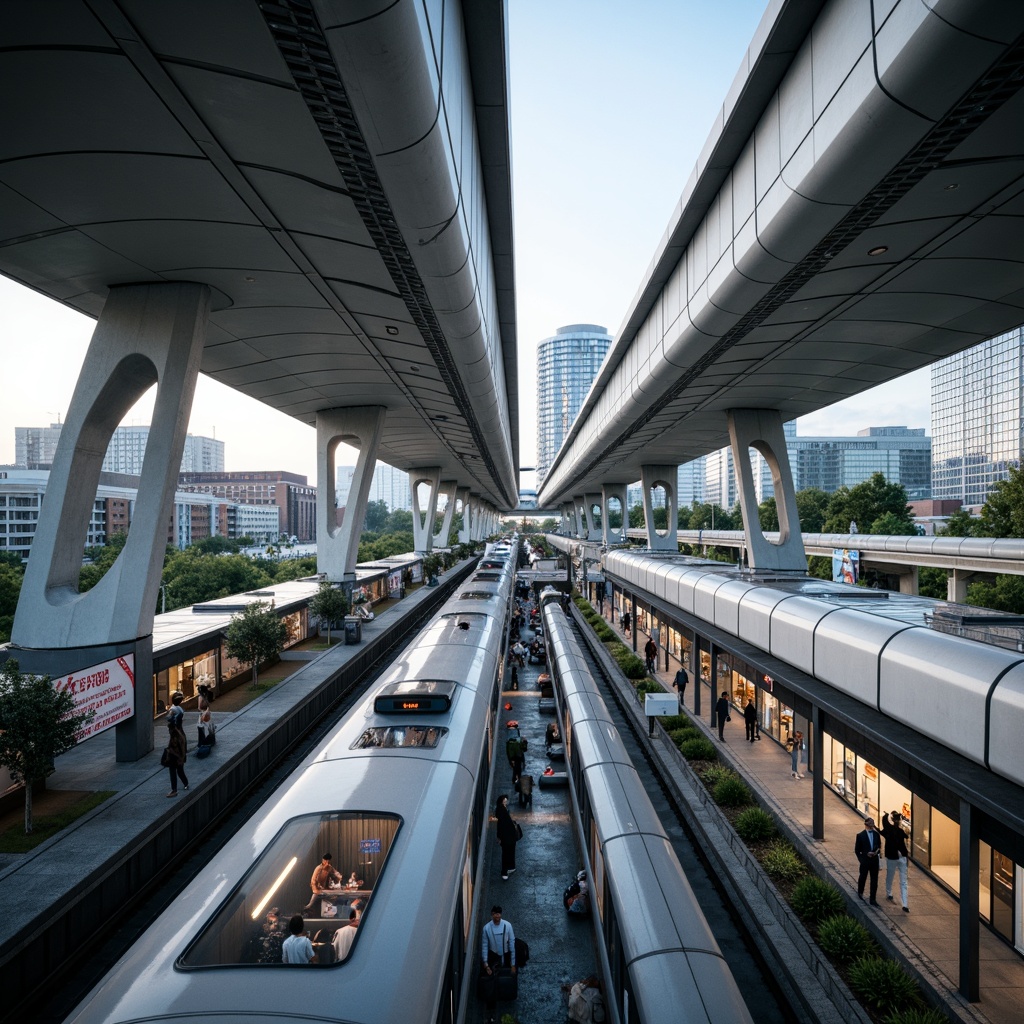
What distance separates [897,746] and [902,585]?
136 feet

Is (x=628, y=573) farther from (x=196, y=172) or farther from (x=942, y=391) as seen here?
(x=942, y=391)

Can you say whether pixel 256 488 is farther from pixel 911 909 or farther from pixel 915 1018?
pixel 915 1018

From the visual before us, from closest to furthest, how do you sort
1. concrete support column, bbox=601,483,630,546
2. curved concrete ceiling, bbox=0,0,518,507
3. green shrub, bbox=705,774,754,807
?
curved concrete ceiling, bbox=0,0,518,507
green shrub, bbox=705,774,754,807
concrete support column, bbox=601,483,630,546

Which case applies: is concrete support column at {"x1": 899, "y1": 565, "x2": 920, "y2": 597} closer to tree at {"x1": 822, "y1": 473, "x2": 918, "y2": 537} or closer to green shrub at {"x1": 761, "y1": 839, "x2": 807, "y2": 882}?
tree at {"x1": 822, "y1": 473, "x2": 918, "y2": 537}

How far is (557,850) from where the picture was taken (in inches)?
393

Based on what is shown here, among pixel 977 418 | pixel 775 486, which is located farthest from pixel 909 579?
pixel 977 418

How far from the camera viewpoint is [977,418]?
128125 mm

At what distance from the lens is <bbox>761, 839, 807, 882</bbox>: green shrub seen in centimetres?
859

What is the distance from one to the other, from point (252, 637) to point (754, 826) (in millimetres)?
12654

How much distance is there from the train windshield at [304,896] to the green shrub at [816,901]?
539 centimetres

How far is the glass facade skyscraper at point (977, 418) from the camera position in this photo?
117m

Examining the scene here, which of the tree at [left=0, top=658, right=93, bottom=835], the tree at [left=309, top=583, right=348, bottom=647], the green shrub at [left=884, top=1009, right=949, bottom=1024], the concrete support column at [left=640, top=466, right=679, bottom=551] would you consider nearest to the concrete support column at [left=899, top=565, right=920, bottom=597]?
the concrete support column at [left=640, top=466, right=679, bottom=551]

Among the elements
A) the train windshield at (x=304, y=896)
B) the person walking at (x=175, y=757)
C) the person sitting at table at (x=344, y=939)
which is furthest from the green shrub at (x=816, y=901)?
the person walking at (x=175, y=757)

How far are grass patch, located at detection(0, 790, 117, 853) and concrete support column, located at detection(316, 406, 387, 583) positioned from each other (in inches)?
652
